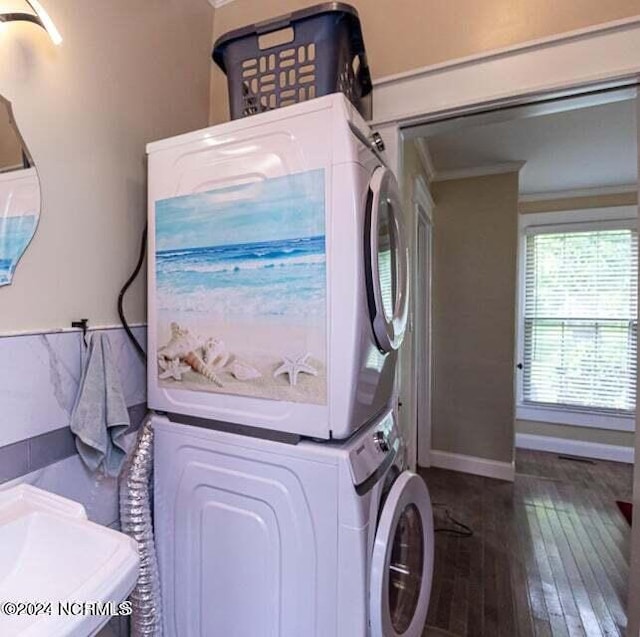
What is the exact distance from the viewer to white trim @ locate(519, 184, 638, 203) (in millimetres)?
3578

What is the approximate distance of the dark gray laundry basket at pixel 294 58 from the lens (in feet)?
3.47

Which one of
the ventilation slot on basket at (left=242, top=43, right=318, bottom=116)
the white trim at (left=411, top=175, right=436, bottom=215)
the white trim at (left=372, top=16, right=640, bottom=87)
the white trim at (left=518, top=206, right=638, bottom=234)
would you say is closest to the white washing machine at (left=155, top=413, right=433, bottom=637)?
the ventilation slot on basket at (left=242, top=43, right=318, bottom=116)

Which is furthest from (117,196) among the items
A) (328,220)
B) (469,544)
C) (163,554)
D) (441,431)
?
(441,431)

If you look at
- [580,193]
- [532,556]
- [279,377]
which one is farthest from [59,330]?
[580,193]

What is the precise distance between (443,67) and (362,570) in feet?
5.12

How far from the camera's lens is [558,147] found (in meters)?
2.84

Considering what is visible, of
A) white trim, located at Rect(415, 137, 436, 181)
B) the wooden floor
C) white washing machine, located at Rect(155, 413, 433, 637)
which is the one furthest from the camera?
white trim, located at Rect(415, 137, 436, 181)

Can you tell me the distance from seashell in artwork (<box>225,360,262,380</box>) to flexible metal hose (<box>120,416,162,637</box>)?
0.41 m

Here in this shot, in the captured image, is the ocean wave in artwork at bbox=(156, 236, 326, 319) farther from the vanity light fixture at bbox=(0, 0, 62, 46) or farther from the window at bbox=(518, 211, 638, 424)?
the window at bbox=(518, 211, 638, 424)

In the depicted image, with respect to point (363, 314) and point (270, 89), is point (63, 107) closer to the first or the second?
point (270, 89)

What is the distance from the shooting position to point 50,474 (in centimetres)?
108

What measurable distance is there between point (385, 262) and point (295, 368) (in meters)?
0.38

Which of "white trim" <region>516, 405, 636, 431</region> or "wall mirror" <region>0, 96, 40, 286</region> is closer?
"wall mirror" <region>0, 96, 40, 286</region>

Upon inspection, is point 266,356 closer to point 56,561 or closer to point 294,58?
point 56,561
